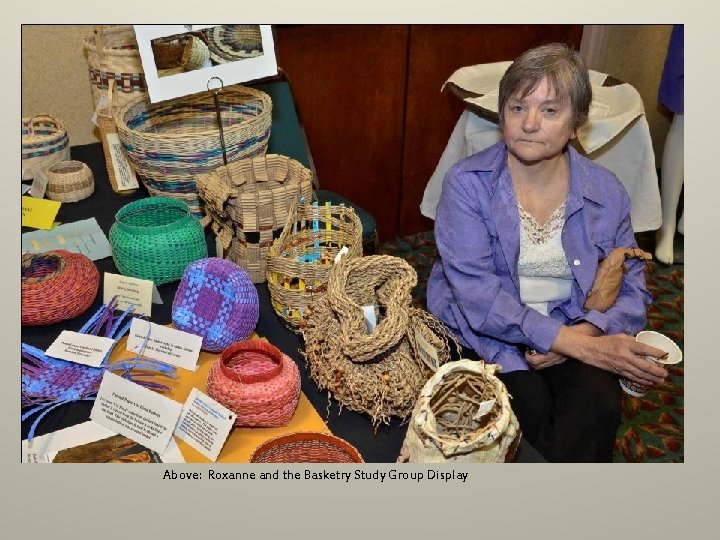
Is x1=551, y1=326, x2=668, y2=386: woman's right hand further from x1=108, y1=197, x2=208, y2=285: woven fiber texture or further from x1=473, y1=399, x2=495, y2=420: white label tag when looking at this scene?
x1=108, y1=197, x2=208, y2=285: woven fiber texture

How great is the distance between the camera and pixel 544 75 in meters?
1.42

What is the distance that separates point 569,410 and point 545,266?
1.14 feet

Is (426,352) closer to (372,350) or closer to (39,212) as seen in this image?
(372,350)

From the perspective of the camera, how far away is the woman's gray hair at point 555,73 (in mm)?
1424

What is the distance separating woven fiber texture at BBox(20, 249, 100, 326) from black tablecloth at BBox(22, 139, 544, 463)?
48mm

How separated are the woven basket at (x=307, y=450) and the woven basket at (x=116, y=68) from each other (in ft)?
3.79

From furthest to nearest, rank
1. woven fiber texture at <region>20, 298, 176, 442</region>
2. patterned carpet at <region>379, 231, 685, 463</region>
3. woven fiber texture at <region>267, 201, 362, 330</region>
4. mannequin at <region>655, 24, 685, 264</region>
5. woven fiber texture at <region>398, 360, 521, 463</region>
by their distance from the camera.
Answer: mannequin at <region>655, 24, 685, 264</region>
patterned carpet at <region>379, 231, 685, 463</region>
woven fiber texture at <region>267, 201, 362, 330</region>
woven fiber texture at <region>20, 298, 176, 442</region>
woven fiber texture at <region>398, 360, 521, 463</region>

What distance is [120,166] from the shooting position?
6.30 ft

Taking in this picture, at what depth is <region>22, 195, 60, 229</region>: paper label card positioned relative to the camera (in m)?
1.78

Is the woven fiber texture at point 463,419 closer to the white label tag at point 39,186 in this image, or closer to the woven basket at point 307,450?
the woven basket at point 307,450

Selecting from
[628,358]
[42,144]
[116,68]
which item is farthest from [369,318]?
[42,144]

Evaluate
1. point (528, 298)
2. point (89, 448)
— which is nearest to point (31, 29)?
point (89, 448)

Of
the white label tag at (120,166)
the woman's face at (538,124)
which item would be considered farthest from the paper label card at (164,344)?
the woman's face at (538,124)

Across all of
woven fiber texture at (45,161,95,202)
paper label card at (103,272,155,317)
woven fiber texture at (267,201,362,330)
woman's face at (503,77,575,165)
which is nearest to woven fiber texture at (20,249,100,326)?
paper label card at (103,272,155,317)
